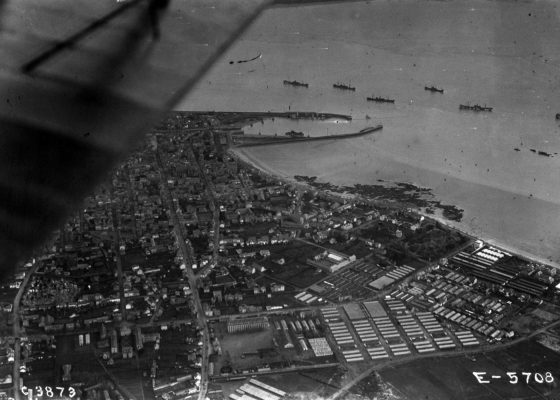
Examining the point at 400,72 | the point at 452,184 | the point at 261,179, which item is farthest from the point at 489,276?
the point at 400,72

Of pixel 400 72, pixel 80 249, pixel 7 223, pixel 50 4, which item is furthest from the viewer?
pixel 400 72

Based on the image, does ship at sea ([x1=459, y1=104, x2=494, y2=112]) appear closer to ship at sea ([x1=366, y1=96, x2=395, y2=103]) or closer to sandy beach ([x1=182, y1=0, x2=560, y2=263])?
sandy beach ([x1=182, y1=0, x2=560, y2=263])

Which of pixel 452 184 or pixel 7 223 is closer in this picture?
pixel 7 223

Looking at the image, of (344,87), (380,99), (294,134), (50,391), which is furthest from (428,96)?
(50,391)

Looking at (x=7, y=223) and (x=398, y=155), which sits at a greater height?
(x=7, y=223)

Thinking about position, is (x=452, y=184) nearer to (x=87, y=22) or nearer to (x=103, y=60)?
(x=103, y=60)

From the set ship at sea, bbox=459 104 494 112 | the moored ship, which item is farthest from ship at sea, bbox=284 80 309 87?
ship at sea, bbox=459 104 494 112

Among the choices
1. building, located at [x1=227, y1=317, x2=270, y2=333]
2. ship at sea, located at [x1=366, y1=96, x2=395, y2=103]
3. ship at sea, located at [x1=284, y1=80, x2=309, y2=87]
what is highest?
building, located at [x1=227, y1=317, x2=270, y2=333]

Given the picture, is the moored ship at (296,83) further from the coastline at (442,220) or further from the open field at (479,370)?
the open field at (479,370)

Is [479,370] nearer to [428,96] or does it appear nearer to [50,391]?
[50,391]
